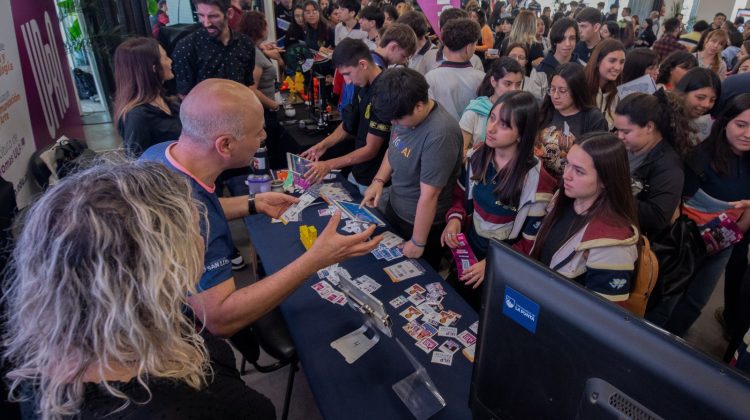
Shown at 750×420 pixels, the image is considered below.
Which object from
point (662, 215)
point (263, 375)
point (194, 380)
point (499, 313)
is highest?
point (499, 313)

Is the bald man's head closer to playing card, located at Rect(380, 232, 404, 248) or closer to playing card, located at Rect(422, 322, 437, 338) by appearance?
playing card, located at Rect(380, 232, 404, 248)

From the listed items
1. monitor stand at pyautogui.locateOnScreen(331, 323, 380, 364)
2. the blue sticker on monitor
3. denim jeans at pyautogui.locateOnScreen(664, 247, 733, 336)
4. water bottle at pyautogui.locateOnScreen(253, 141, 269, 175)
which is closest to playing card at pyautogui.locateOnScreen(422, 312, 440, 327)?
monitor stand at pyautogui.locateOnScreen(331, 323, 380, 364)

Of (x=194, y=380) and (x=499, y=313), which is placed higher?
(x=499, y=313)

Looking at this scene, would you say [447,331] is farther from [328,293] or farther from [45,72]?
[45,72]

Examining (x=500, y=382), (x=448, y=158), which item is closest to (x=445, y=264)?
(x=448, y=158)

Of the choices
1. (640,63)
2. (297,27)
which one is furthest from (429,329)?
(297,27)

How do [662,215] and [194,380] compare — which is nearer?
[194,380]

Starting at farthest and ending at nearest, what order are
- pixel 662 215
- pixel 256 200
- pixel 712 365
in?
pixel 256 200 < pixel 662 215 < pixel 712 365

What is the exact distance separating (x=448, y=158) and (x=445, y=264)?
150 cm

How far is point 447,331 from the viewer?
159cm

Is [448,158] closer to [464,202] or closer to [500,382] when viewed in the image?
[464,202]

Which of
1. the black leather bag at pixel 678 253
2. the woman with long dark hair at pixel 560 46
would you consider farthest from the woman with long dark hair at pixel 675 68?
the black leather bag at pixel 678 253

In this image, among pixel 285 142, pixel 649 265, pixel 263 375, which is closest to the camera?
pixel 649 265

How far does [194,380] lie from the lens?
33.2 inches
